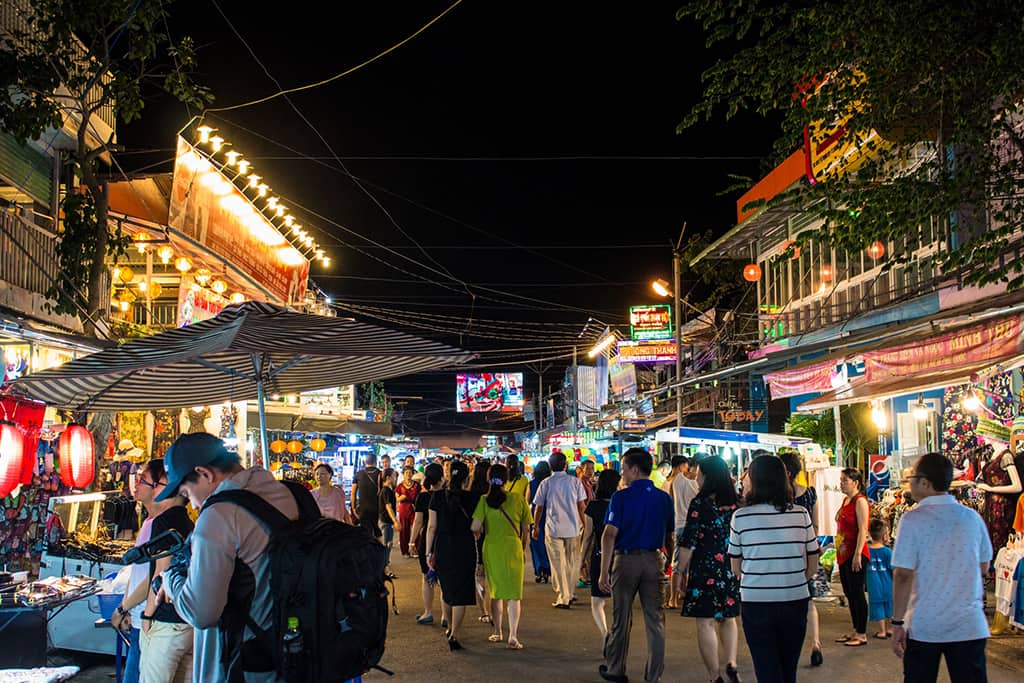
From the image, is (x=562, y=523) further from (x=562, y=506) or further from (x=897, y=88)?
(x=897, y=88)

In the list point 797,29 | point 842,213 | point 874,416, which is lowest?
point 874,416

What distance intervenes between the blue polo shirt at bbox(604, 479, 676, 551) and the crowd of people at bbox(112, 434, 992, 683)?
0.01m

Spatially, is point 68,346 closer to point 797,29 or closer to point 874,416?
point 797,29

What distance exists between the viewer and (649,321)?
31.3 m

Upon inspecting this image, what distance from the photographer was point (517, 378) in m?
62.2

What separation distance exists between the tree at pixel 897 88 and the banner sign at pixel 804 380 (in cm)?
522

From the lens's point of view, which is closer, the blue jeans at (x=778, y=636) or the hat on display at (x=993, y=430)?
the blue jeans at (x=778, y=636)

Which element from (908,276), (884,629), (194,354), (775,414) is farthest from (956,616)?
(775,414)

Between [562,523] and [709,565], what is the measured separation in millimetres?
4893

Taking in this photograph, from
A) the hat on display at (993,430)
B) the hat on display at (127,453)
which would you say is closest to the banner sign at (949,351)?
the hat on display at (993,430)

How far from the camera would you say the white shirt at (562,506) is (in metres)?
12.4

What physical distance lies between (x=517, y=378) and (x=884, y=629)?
52.5 m

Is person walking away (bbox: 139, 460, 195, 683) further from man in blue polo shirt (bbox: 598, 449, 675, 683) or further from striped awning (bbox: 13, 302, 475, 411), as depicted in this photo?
man in blue polo shirt (bbox: 598, 449, 675, 683)

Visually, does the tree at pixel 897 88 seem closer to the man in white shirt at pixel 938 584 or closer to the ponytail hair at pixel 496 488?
the man in white shirt at pixel 938 584
